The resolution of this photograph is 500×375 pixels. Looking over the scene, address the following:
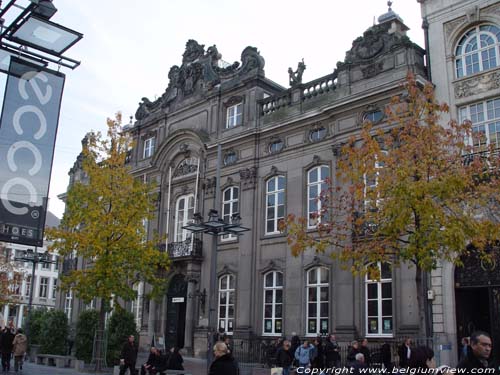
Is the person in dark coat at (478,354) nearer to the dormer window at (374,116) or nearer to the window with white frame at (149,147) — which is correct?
the dormer window at (374,116)

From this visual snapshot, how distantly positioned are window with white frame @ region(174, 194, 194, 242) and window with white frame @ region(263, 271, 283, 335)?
21.7ft

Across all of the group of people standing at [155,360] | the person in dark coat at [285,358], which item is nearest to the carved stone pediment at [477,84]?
the person in dark coat at [285,358]

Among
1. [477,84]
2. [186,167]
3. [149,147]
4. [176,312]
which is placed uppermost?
[149,147]

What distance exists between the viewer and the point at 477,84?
21.1 m

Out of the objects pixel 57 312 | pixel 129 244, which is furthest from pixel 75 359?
pixel 129 244

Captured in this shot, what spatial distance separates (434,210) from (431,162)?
166 centimetres

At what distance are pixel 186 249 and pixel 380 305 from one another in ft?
37.2

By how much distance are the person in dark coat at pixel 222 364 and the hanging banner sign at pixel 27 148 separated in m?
2.74

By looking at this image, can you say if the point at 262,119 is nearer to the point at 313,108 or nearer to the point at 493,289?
the point at 313,108

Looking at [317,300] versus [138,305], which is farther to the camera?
[138,305]

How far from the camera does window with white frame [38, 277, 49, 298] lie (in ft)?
262

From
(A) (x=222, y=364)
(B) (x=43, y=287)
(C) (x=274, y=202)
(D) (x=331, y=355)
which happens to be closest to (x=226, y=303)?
(C) (x=274, y=202)

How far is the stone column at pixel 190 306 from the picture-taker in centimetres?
2834

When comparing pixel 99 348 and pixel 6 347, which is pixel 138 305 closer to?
pixel 99 348
